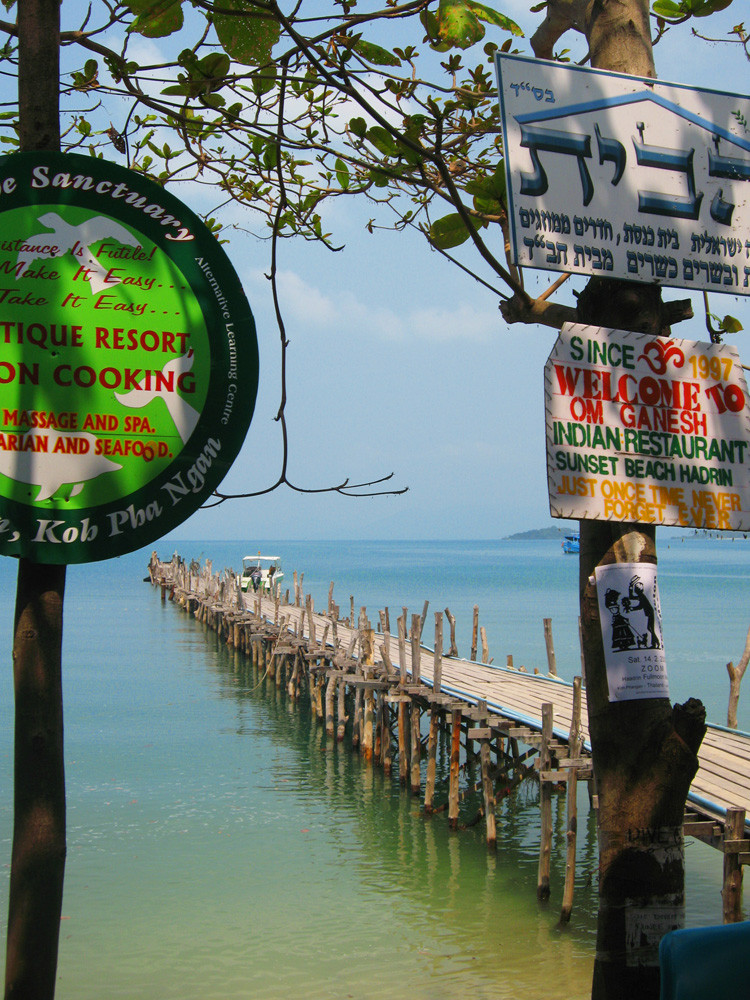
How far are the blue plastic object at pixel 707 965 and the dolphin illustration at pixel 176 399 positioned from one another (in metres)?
1.95

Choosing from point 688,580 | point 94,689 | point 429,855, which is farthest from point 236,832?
point 688,580

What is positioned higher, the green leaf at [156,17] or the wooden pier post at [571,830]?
the green leaf at [156,17]

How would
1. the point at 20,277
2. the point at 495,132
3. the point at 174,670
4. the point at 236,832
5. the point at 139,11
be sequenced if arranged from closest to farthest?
the point at 20,277 < the point at 139,11 < the point at 495,132 < the point at 236,832 < the point at 174,670

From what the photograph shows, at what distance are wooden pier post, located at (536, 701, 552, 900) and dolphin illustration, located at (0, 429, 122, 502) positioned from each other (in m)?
8.32

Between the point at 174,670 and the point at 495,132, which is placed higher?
the point at 495,132

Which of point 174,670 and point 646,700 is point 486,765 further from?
point 174,670

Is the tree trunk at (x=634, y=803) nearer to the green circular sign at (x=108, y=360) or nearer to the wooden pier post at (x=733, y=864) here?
the green circular sign at (x=108, y=360)

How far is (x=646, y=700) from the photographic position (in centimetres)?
307

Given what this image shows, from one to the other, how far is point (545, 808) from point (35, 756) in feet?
28.2

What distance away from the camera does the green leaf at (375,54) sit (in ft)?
13.2

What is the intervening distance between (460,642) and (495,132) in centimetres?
4592

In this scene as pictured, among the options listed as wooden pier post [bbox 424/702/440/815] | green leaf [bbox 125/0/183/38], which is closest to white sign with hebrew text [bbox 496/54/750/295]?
green leaf [bbox 125/0/183/38]

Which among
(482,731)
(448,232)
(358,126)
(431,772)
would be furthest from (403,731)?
(448,232)

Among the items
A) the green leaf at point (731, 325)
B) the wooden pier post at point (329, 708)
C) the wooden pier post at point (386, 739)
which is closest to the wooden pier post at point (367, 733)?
the wooden pier post at point (386, 739)
